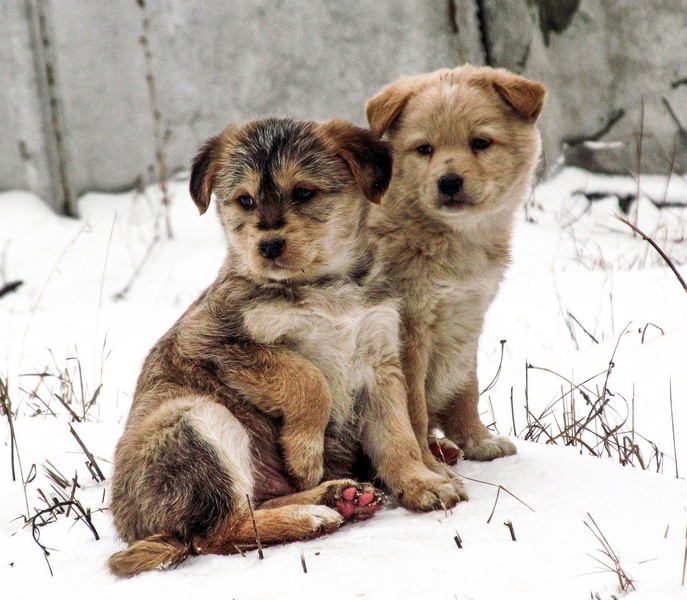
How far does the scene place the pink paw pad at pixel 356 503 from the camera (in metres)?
3.25

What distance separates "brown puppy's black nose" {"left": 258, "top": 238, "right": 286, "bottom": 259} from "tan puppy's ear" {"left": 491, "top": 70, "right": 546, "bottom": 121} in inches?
58.1

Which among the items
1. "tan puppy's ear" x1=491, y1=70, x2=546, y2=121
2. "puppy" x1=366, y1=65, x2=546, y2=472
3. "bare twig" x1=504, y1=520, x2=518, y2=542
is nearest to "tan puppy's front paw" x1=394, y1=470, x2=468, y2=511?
"puppy" x1=366, y1=65, x2=546, y2=472

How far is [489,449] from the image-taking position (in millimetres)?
4066

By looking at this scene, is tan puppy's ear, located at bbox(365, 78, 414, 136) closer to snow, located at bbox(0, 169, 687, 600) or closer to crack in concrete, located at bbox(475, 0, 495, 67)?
snow, located at bbox(0, 169, 687, 600)

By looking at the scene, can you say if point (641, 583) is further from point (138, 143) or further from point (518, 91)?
point (138, 143)

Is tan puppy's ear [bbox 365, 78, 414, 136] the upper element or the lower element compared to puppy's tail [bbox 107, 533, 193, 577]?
upper

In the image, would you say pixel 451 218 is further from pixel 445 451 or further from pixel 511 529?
pixel 511 529

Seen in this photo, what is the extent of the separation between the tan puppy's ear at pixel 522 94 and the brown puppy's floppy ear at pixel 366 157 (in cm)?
80

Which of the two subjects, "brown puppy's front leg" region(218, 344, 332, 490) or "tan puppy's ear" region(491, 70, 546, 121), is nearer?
"brown puppy's front leg" region(218, 344, 332, 490)

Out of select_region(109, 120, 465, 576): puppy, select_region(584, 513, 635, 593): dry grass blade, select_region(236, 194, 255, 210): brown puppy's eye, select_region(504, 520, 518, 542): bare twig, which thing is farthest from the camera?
select_region(236, 194, 255, 210): brown puppy's eye

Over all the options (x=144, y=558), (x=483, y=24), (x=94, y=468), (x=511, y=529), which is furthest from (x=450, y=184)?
(x=483, y=24)

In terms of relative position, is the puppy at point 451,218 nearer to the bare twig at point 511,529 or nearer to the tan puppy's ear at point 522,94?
the tan puppy's ear at point 522,94

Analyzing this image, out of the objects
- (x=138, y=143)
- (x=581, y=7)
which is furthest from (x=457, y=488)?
(x=581, y=7)

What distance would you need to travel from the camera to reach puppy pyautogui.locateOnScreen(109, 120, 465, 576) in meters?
3.15
